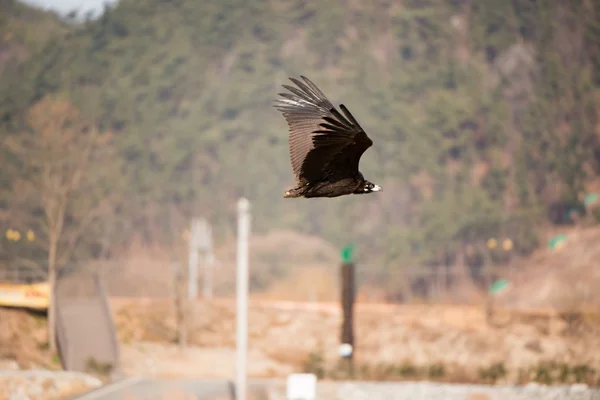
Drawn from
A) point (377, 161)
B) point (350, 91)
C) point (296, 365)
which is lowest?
point (296, 365)

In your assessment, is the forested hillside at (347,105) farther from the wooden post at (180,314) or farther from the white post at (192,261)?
the wooden post at (180,314)

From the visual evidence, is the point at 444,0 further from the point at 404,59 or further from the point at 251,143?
the point at 251,143

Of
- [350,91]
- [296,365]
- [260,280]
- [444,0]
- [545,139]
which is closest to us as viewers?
[296,365]

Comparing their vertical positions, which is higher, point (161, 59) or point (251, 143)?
point (161, 59)

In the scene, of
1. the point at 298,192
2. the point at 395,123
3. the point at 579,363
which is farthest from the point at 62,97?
the point at 298,192

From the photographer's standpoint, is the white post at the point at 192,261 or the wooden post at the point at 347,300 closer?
the wooden post at the point at 347,300

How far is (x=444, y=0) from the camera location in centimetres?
8169

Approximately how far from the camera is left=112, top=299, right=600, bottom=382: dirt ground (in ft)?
110

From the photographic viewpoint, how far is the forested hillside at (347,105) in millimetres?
66438

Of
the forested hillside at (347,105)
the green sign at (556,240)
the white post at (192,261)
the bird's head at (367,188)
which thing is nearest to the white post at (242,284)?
the bird's head at (367,188)

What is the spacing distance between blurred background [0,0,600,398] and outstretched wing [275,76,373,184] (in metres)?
33.0

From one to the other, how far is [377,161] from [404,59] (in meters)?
11.6

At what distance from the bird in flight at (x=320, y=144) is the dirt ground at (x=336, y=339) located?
2382 cm

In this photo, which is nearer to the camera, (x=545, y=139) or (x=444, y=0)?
(x=545, y=139)
